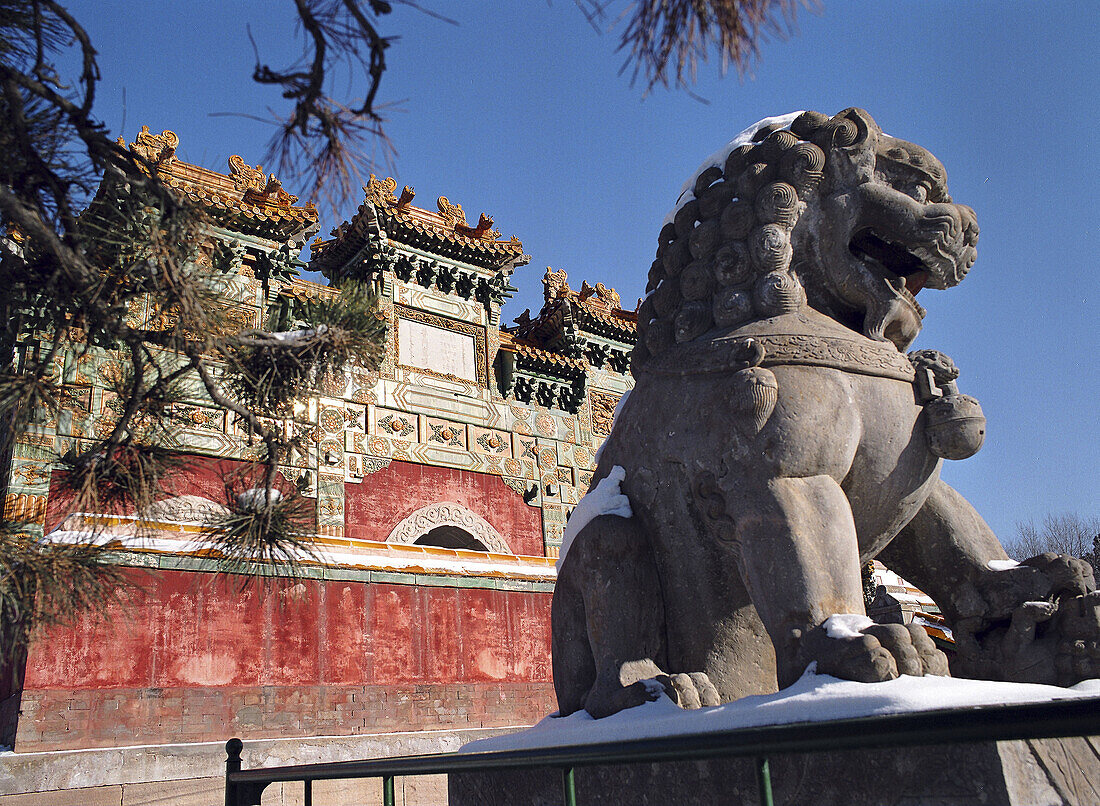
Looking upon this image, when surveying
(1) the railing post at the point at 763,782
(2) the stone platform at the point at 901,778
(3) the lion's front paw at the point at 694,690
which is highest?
(3) the lion's front paw at the point at 694,690

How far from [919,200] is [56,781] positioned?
8933 millimetres

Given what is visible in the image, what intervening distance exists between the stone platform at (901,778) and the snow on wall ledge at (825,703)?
0.10 meters

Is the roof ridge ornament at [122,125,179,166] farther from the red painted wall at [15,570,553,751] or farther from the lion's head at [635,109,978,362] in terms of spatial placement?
the lion's head at [635,109,978,362]

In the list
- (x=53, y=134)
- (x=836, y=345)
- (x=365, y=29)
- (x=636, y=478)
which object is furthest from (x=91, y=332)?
(x=836, y=345)

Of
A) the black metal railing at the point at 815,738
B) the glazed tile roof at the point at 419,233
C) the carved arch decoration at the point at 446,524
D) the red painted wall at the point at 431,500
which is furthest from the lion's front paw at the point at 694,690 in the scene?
the glazed tile roof at the point at 419,233

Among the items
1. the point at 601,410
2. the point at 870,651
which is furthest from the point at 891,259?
the point at 601,410

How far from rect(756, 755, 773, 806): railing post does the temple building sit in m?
6.39

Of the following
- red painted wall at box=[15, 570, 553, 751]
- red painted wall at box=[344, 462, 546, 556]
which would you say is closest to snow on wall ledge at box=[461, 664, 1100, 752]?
red painted wall at box=[15, 570, 553, 751]

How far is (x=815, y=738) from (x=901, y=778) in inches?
26.8

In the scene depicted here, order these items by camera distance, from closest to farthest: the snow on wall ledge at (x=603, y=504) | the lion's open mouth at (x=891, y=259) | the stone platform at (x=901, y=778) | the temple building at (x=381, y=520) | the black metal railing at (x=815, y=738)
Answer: the black metal railing at (x=815, y=738)
the stone platform at (x=901, y=778)
the snow on wall ledge at (x=603, y=504)
the lion's open mouth at (x=891, y=259)
the temple building at (x=381, y=520)

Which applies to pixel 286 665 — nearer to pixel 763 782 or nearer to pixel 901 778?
pixel 901 778

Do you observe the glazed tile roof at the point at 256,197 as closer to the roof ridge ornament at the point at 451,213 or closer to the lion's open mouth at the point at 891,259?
the roof ridge ornament at the point at 451,213

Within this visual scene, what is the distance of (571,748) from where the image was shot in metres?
1.77

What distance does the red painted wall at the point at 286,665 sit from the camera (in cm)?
911
